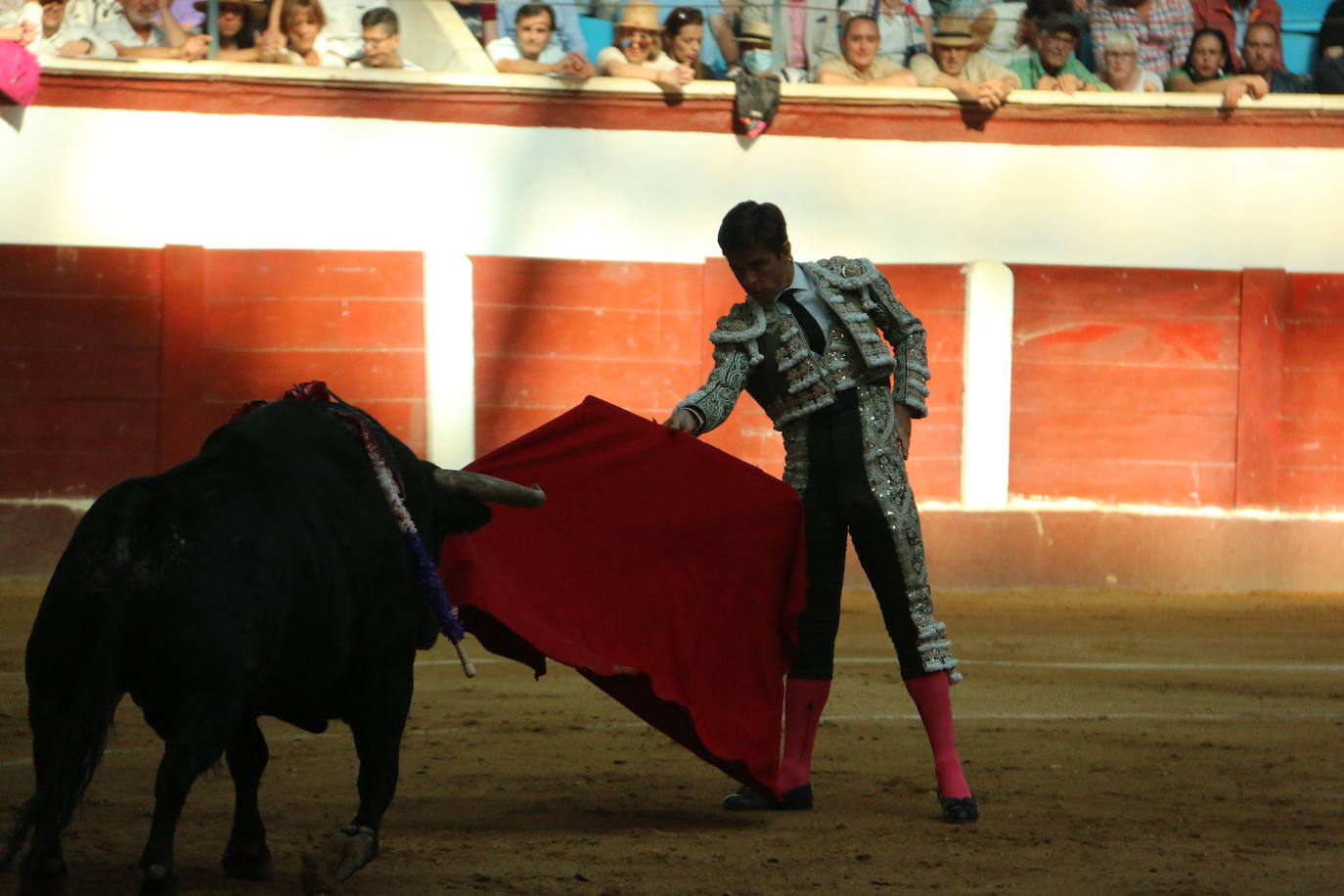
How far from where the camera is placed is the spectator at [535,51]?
8.46 m

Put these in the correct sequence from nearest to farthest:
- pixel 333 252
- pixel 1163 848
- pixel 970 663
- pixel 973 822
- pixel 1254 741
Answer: pixel 1163 848 < pixel 973 822 < pixel 1254 741 < pixel 970 663 < pixel 333 252

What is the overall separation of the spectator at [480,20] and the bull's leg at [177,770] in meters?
6.57

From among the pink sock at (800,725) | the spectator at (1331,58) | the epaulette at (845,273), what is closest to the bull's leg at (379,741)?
the pink sock at (800,725)

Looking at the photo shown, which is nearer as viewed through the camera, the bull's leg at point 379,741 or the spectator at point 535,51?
the bull's leg at point 379,741

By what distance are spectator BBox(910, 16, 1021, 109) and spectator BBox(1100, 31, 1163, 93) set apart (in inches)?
20.5

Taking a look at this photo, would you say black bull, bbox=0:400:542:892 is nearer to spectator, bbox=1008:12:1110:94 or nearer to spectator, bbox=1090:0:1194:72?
spectator, bbox=1008:12:1110:94

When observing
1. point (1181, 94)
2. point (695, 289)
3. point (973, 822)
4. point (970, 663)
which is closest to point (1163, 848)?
point (973, 822)

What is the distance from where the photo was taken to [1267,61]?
898 centimetres

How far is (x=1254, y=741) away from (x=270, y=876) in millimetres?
2729

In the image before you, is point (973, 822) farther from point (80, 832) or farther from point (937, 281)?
point (937, 281)

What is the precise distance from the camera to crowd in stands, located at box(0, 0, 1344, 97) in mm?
8445

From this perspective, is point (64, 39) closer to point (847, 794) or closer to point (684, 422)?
point (684, 422)

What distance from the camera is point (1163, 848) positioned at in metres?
3.56

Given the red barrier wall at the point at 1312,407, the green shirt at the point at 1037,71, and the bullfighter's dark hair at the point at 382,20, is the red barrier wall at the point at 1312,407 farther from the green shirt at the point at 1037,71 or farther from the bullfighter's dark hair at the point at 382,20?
the bullfighter's dark hair at the point at 382,20
